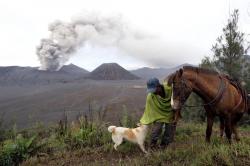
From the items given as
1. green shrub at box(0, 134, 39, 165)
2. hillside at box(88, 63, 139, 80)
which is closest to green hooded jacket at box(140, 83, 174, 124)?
green shrub at box(0, 134, 39, 165)

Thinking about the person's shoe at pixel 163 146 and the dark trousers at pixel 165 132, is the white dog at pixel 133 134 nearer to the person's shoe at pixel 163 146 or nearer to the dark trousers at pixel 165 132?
the dark trousers at pixel 165 132

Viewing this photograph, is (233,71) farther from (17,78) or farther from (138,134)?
(17,78)

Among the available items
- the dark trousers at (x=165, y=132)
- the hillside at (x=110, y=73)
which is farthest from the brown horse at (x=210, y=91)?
the hillside at (x=110, y=73)

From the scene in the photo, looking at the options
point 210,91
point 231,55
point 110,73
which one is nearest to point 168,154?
point 210,91

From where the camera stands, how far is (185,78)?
5.86 meters

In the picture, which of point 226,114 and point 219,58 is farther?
point 219,58

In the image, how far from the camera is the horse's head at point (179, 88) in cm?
579

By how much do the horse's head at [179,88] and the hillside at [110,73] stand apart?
66.7m

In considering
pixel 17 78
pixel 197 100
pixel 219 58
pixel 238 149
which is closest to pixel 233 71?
pixel 219 58

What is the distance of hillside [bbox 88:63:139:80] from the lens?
73750 mm

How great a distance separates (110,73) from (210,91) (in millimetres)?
70614

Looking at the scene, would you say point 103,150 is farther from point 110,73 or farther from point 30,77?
point 110,73

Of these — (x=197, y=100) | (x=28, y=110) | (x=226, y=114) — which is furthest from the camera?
(x=28, y=110)

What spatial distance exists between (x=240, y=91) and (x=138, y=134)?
196 cm
